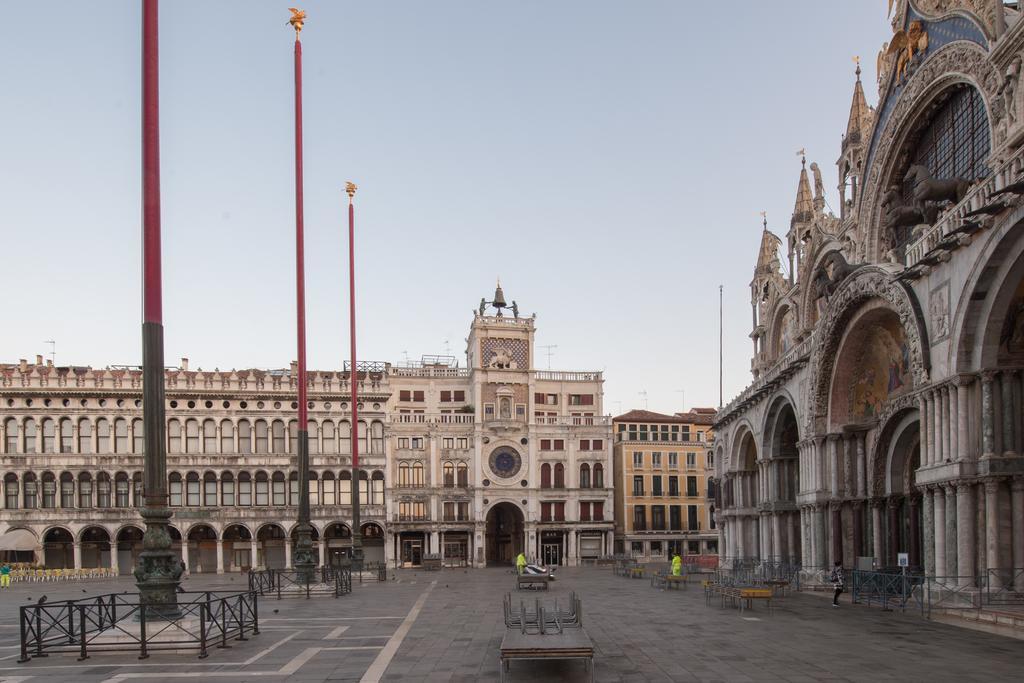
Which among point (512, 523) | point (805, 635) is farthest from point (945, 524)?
point (512, 523)

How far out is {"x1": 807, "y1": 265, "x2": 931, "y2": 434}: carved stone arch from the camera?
93.4 feet

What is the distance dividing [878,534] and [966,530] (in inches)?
420

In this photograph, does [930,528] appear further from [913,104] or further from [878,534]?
[913,104]

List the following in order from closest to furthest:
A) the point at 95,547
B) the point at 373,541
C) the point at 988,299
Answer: the point at 988,299
the point at 95,547
the point at 373,541

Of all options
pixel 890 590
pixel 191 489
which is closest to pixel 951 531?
pixel 890 590

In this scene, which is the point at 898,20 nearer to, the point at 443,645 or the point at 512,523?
the point at 443,645

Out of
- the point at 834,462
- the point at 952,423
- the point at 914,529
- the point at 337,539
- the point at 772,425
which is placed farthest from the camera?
the point at 337,539

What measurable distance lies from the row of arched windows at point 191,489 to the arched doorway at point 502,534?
12190 mm

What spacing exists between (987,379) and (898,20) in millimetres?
15758

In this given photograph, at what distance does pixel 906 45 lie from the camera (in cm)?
3431

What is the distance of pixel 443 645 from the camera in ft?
71.2

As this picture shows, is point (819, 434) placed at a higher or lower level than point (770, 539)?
higher

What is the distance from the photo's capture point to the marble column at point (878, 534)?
36219 millimetres

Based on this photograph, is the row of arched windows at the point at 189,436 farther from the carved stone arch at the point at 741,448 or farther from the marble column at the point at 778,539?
the marble column at the point at 778,539
